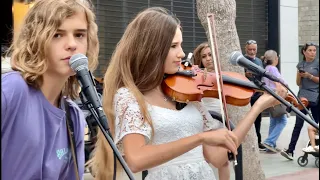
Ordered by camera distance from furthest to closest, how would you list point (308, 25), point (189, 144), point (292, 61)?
point (308, 25)
point (292, 61)
point (189, 144)

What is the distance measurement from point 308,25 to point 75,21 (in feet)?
49.6

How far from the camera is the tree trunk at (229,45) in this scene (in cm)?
427

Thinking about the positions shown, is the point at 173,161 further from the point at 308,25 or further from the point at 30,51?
the point at 308,25

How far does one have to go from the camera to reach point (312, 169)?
7637 millimetres

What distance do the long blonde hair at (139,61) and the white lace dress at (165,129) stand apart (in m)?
0.07

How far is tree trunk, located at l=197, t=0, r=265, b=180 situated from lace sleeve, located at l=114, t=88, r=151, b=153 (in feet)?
6.25

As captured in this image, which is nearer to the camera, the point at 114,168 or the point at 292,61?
the point at 114,168

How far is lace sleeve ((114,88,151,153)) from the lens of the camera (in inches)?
91.7

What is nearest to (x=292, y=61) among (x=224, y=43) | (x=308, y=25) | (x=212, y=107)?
(x=308, y=25)

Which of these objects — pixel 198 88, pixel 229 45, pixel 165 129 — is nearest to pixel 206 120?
pixel 198 88

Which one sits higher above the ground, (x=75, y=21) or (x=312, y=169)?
(x=75, y=21)

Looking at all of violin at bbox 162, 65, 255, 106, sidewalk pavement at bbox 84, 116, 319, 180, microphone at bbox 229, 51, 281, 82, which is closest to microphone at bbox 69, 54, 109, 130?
violin at bbox 162, 65, 255, 106

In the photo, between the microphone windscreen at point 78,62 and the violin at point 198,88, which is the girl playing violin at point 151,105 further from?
the microphone windscreen at point 78,62

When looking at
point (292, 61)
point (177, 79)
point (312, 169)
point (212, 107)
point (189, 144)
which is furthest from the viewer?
point (292, 61)
